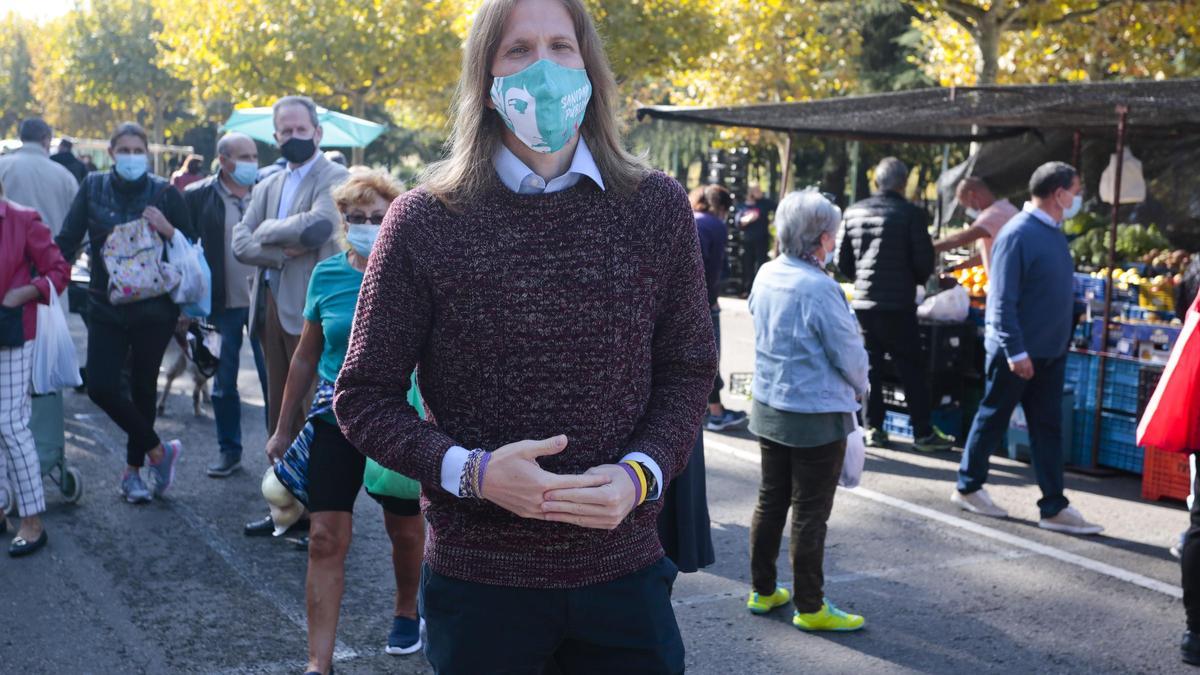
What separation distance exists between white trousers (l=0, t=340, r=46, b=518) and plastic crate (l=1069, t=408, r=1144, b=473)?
6.21 m

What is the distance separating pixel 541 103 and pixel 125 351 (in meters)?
5.12

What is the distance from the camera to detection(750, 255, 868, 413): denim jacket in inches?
194


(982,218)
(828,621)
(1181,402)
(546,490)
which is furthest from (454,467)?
(982,218)

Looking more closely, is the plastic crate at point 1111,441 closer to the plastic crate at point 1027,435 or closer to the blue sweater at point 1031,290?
the plastic crate at point 1027,435

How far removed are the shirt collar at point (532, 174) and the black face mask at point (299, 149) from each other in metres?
4.03

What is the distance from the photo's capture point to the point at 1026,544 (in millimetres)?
6457

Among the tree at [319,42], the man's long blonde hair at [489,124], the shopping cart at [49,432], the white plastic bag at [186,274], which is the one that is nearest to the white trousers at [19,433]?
the shopping cart at [49,432]

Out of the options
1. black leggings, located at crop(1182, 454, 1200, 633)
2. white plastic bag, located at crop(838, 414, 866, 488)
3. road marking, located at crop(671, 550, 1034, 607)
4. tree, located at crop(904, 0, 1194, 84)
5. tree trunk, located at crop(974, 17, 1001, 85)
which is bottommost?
road marking, located at crop(671, 550, 1034, 607)

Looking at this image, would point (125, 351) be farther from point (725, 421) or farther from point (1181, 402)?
point (1181, 402)

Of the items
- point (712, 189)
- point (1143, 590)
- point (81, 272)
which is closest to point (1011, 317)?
point (1143, 590)

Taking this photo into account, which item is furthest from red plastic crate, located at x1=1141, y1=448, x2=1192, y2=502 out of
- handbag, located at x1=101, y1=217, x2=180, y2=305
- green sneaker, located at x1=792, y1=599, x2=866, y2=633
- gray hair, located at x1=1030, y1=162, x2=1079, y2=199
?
handbag, located at x1=101, y1=217, x2=180, y2=305

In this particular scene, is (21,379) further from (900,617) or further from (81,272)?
(81,272)

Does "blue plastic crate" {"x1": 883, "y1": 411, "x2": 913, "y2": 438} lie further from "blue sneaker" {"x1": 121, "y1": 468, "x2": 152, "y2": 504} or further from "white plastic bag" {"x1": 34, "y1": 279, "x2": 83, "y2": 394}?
"white plastic bag" {"x1": 34, "y1": 279, "x2": 83, "y2": 394}

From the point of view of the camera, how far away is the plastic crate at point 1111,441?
7984 mm
